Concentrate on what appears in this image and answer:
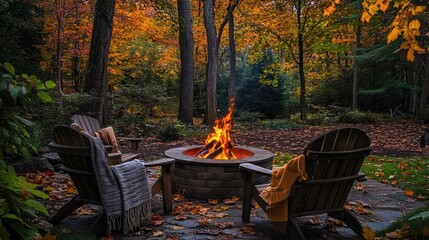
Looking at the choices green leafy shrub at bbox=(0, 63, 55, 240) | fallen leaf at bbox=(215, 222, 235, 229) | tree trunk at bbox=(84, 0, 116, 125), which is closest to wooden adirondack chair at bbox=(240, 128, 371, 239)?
fallen leaf at bbox=(215, 222, 235, 229)

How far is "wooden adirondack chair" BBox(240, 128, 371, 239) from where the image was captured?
2900mm

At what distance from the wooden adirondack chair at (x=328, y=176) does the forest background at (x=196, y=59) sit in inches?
223

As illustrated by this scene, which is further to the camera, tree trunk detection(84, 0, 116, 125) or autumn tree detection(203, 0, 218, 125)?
autumn tree detection(203, 0, 218, 125)

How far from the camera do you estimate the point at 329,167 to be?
301 centimetres

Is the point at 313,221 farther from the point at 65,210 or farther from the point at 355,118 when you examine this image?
the point at 355,118

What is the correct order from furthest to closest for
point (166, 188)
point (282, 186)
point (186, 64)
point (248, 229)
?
point (186, 64) → point (166, 188) → point (248, 229) → point (282, 186)

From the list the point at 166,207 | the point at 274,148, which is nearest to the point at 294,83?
the point at 274,148

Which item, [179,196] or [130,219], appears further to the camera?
[179,196]

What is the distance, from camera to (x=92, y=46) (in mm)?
8453

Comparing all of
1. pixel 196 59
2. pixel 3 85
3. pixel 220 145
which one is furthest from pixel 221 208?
pixel 196 59

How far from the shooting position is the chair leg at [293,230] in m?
2.95

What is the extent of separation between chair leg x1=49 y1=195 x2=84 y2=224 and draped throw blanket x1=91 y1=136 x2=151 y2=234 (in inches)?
17.7

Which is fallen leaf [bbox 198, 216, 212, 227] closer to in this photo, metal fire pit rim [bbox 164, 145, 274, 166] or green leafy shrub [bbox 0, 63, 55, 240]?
metal fire pit rim [bbox 164, 145, 274, 166]

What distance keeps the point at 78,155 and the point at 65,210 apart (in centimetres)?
67
